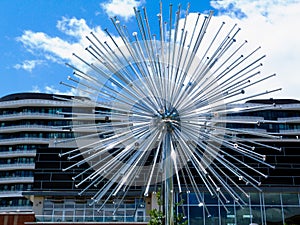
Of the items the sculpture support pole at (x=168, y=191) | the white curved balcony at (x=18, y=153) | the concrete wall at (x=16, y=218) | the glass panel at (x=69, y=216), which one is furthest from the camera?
the white curved balcony at (x=18, y=153)

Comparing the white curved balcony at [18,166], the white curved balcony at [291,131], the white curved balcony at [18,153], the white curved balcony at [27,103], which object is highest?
the white curved balcony at [27,103]

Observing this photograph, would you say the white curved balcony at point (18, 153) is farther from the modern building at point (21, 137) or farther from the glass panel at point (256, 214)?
the glass panel at point (256, 214)

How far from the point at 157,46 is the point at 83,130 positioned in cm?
342

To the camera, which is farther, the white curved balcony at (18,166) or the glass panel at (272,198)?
the white curved balcony at (18,166)

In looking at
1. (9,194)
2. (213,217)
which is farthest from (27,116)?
(213,217)

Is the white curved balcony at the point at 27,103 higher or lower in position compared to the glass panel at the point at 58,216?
higher

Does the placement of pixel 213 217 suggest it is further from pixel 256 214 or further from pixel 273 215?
pixel 273 215

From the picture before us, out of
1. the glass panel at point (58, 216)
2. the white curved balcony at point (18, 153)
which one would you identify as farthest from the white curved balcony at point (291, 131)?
the glass panel at point (58, 216)

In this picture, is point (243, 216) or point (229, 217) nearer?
point (229, 217)

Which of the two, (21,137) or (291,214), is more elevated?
(21,137)

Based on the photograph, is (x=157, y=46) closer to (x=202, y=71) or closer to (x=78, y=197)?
(x=202, y=71)

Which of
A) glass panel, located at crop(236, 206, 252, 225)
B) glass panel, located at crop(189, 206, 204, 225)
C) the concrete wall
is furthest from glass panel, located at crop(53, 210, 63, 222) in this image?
glass panel, located at crop(236, 206, 252, 225)

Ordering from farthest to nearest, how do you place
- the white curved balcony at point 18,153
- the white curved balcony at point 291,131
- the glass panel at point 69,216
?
1. the white curved balcony at point 291,131
2. the white curved balcony at point 18,153
3. the glass panel at point 69,216

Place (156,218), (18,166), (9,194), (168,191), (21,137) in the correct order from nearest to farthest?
(168,191)
(156,218)
(9,194)
(18,166)
(21,137)
